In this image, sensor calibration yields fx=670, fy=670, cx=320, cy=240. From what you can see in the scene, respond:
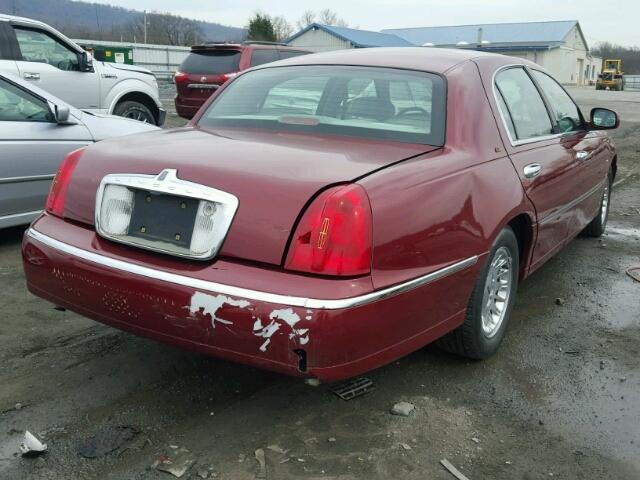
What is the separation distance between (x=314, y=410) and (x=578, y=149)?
8.99ft

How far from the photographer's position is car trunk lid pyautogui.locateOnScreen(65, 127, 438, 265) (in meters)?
2.49

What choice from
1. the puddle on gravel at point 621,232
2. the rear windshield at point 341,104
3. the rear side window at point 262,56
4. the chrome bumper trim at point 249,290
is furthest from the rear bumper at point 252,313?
the rear side window at point 262,56

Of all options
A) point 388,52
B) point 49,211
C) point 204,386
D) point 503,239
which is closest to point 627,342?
point 503,239

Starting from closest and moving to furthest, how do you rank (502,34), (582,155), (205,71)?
(582,155)
(205,71)
(502,34)

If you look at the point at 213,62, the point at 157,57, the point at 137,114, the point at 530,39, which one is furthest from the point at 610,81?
the point at 137,114

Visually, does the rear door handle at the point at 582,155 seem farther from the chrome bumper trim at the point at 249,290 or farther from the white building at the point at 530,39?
the white building at the point at 530,39

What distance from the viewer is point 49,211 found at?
10.2 feet

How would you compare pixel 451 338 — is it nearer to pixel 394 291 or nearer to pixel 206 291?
pixel 394 291

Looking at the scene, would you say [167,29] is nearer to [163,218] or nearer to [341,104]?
[341,104]

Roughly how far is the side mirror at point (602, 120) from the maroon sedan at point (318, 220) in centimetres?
148

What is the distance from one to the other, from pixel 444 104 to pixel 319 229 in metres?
1.23

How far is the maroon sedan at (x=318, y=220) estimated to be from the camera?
95.5 inches

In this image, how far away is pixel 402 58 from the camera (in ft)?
12.2

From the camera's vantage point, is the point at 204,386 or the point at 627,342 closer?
the point at 204,386
